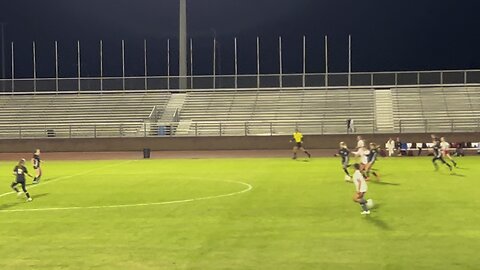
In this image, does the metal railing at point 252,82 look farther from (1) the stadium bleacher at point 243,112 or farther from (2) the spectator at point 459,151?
(2) the spectator at point 459,151

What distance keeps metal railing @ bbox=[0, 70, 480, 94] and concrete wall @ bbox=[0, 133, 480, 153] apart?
11.0 m

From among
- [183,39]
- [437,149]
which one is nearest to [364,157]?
[437,149]

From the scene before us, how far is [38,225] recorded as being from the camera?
15.2 m

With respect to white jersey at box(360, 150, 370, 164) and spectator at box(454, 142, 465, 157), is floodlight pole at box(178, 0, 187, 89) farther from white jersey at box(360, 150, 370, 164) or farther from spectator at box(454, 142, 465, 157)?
white jersey at box(360, 150, 370, 164)

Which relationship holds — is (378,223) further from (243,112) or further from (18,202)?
(243,112)

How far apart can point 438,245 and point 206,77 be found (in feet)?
164

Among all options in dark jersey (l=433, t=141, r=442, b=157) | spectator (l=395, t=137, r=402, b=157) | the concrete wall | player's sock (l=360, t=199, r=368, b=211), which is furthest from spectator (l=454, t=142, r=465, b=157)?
player's sock (l=360, t=199, r=368, b=211)

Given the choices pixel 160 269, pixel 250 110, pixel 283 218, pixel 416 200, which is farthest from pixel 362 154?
pixel 250 110

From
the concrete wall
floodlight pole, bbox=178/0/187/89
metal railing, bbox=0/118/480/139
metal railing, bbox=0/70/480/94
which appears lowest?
the concrete wall

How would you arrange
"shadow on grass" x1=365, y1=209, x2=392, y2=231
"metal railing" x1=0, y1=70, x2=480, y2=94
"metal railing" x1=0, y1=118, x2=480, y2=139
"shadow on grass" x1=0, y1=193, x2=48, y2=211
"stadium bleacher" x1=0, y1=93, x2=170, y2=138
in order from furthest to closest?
"metal railing" x1=0, y1=70, x2=480, y2=94
"stadium bleacher" x1=0, y1=93, x2=170, y2=138
"metal railing" x1=0, y1=118, x2=480, y2=139
"shadow on grass" x1=0, y1=193, x2=48, y2=211
"shadow on grass" x1=365, y1=209, x2=392, y2=231

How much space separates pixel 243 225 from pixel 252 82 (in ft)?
153

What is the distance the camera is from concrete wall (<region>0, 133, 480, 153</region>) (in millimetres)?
49531

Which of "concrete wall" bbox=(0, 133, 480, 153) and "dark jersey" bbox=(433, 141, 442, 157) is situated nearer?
"dark jersey" bbox=(433, 141, 442, 157)

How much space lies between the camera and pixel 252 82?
60.5m
